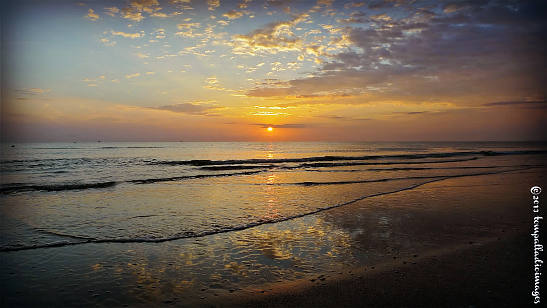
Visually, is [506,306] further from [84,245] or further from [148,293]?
[84,245]

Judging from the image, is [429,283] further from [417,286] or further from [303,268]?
[303,268]

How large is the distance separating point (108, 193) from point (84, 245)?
980cm

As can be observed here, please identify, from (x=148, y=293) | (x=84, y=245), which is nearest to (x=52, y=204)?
(x=84, y=245)

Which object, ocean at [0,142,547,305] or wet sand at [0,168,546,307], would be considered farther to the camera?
ocean at [0,142,547,305]

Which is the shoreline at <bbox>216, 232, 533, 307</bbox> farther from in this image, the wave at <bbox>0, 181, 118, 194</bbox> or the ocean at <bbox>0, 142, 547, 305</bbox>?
the wave at <bbox>0, 181, 118, 194</bbox>

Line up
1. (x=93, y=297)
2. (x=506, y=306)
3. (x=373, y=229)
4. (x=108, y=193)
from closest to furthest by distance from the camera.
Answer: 1. (x=506, y=306)
2. (x=93, y=297)
3. (x=373, y=229)
4. (x=108, y=193)

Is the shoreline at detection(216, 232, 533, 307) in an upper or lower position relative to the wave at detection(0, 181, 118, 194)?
upper

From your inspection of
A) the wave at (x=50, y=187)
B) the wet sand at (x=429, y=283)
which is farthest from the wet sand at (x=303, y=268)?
the wave at (x=50, y=187)

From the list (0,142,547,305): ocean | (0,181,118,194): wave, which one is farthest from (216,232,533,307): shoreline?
(0,181,118,194): wave

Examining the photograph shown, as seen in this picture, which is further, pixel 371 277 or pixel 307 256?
pixel 307 256

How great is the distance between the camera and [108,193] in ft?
55.2

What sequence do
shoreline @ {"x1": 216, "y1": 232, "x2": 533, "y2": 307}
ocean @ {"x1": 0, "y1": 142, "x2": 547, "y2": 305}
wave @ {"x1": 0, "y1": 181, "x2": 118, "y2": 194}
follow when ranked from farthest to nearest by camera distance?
wave @ {"x1": 0, "y1": 181, "x2": 118, "y2": 194} → ocean @ {"x1": 0, "y1": 142, "x2": 547, "y2": 305} → shoreline @ {"x1": 216, "y1": 232, "x2": 533, "y2": 307}

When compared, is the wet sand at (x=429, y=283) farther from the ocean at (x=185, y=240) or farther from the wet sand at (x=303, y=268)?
the ocean at (x=185, y=240)

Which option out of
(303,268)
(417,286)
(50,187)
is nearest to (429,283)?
(417,286)
